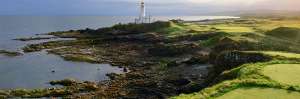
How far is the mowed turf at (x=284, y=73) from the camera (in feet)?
75.1

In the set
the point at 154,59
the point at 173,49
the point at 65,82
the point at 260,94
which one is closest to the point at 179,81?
the point at 65,82

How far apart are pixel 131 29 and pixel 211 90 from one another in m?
80.9

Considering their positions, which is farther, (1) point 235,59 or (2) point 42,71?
(2) point 42,71

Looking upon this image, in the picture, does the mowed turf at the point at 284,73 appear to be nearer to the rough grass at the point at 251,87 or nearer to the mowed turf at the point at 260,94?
the rough grass at the point at 251,87

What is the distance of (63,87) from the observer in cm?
4131

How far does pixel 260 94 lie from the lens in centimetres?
2014

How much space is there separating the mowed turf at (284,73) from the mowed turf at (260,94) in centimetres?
196

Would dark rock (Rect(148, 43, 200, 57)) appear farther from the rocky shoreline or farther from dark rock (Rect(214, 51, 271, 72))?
dark rock (Rect(214, 51, 271, 72))

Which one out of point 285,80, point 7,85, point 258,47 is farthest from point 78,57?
point 285,80

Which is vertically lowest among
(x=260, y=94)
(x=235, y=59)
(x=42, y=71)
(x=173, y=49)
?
(x=42, y=71)

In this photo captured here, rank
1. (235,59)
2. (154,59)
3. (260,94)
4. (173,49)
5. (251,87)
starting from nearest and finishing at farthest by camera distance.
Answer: (260,94) < (251,87) < (235,59) < (154,59) < (173,49)

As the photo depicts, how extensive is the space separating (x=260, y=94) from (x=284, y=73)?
208 inches

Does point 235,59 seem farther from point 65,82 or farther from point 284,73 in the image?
point 65,82

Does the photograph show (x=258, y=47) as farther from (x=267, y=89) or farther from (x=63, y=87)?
(x=267, y=89)
